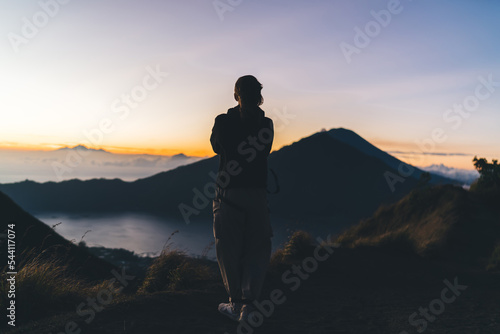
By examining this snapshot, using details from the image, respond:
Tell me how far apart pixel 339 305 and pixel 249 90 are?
3492 mm

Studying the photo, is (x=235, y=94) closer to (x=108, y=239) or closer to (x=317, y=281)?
(x=317, y=281)

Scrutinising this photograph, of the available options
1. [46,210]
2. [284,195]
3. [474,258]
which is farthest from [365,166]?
[474,258]

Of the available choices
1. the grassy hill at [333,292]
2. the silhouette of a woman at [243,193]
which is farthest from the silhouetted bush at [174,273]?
the silhouette of a woman at [243,193]

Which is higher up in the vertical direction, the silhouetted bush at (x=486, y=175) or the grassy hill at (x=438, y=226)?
the silhouetted bush at (x=486, y=175)

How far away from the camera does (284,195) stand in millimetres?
135750

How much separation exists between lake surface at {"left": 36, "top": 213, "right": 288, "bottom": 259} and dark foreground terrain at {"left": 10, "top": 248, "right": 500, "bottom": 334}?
5457 centimetres

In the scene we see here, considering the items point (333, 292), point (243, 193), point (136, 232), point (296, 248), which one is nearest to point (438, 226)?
point (296, 248)

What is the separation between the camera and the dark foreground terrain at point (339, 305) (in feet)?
12.7

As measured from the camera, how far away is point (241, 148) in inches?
144

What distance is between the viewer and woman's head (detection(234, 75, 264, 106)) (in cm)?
363

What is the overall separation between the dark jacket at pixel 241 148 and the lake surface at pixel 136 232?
58.6 metres

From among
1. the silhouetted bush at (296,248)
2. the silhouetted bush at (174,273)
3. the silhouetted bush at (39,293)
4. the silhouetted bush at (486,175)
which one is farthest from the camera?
the silhouetted bush at (486,175)

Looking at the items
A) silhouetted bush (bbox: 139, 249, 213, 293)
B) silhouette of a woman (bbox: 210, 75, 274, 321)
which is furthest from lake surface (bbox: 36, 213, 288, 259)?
silhouette of a woman (bbox: 210, 75, 274, 321)

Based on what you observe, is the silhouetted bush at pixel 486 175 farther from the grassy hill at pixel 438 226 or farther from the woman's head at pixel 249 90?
the woman's head at pixel 249 90
